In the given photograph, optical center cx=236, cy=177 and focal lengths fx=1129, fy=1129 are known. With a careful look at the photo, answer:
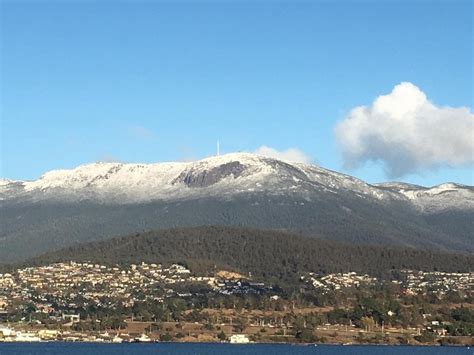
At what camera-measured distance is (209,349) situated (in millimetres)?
175875

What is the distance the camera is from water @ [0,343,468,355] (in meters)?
167

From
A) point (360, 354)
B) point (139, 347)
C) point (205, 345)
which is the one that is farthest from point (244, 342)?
point (360, 354)

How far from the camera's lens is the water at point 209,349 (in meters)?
167

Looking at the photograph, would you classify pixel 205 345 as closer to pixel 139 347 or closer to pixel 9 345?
pixel 139 347

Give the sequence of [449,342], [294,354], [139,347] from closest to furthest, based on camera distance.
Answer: [294,354] → [139,347] → [449,342]

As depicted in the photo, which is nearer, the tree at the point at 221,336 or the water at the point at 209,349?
the water at the point at 209,349

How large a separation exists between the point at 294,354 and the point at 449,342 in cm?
4420

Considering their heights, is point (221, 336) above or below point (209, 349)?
above

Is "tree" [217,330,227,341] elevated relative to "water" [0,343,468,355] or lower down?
elevated

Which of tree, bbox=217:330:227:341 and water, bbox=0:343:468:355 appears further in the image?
tree, bbox=217:330:227:341

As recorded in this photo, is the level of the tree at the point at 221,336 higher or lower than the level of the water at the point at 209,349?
higher

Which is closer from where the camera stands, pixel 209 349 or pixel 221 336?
pixel 209 349

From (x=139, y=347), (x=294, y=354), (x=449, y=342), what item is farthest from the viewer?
(x=449, y=342)

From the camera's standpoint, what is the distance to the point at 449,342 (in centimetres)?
19750
